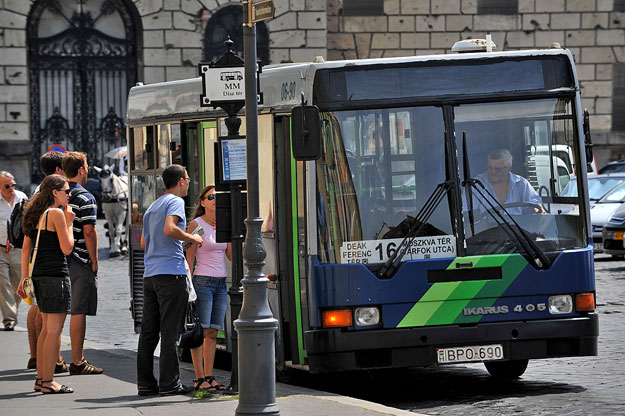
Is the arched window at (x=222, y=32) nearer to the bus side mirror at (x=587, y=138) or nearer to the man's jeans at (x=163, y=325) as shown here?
the bus side mirror at (x=587, y=138)

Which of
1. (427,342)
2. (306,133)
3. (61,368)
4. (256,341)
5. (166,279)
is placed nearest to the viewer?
(256,341)

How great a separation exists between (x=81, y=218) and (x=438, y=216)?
291 centimetres

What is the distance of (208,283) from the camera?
1011cm

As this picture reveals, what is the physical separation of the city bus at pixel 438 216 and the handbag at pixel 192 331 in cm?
78

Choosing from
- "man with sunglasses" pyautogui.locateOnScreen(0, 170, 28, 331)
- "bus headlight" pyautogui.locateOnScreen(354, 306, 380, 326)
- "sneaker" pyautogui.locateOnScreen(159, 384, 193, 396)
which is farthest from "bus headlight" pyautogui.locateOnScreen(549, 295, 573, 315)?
"man with sunglasses" pyautogui.locateOnScreen(0, 170, 28, 331)

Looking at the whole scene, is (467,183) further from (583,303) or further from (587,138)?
(583,303)

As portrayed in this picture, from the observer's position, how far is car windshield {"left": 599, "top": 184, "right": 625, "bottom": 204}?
23.9 meters

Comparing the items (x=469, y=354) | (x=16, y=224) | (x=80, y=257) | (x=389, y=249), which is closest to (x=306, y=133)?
(x=389, y=249)

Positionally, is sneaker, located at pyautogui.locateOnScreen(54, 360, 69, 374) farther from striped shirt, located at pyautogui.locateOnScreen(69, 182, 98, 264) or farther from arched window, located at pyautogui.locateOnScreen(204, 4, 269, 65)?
arched window, located at pyautogui.locateOnScreen(204, 4, 269, 65)

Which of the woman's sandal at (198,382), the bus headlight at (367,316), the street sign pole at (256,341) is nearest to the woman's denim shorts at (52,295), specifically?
the woman's sandal at (198,382)

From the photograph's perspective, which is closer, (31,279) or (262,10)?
(262,10)

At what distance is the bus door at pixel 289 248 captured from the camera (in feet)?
32.3

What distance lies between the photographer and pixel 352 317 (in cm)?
941

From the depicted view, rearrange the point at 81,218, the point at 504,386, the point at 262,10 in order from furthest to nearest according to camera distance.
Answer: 1. the point at 81,218
2. the point at 504,386
3. the point at 262,10
